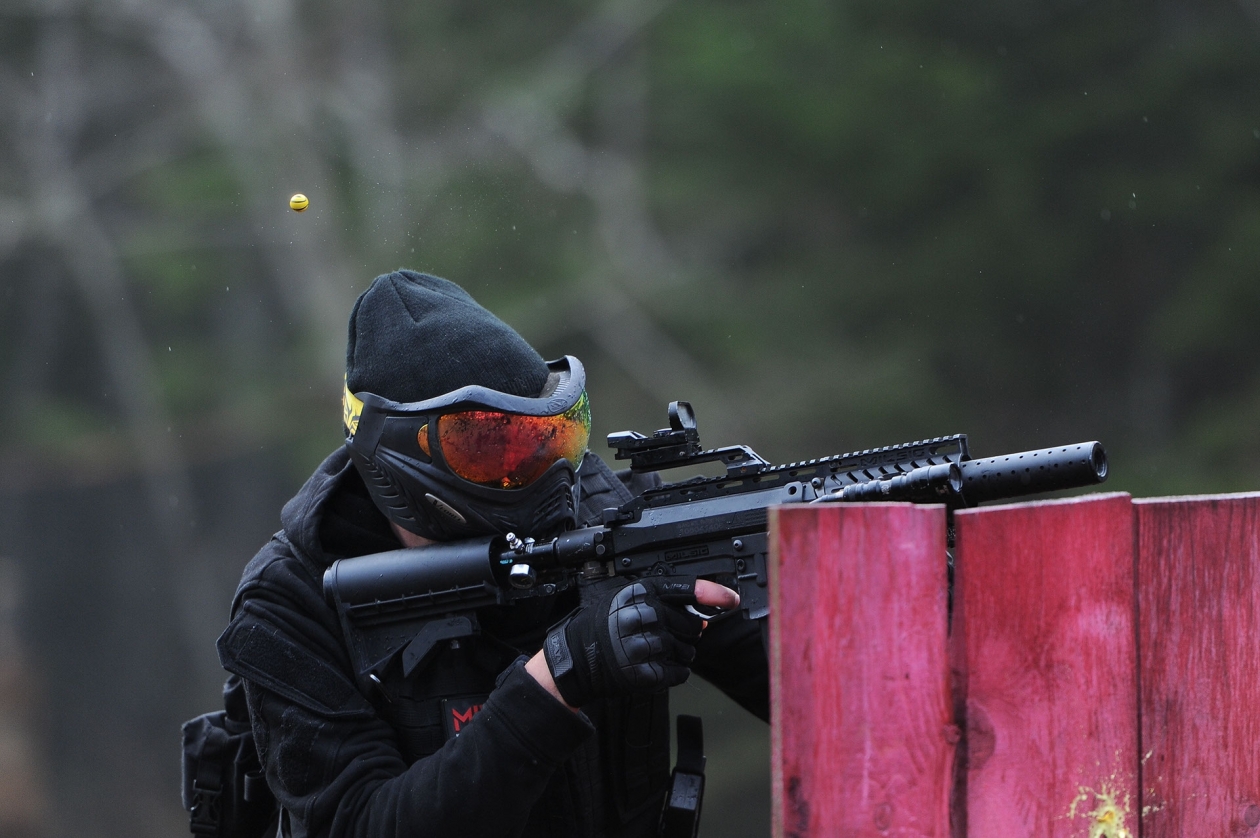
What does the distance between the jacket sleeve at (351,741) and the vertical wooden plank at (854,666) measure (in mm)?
760

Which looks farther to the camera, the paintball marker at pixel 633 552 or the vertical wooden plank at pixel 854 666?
the paintball marker at pixel 633 552

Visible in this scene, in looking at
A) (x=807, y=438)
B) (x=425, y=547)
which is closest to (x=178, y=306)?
(x=807, y=438)

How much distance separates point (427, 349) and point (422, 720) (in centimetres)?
73

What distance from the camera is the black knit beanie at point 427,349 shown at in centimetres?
232

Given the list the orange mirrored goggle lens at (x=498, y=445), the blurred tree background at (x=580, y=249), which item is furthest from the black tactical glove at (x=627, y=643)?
the blurred tree background at (x=580, y=249)

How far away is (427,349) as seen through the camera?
2.35 m

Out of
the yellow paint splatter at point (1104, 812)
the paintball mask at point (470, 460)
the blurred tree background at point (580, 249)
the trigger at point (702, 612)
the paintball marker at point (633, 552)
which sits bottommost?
the yellow paint splatter at point (1104, 812)

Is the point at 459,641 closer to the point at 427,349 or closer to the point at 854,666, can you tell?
the point at 427,349

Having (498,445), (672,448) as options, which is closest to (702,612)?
(672,448)

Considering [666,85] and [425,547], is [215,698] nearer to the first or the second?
[666,85]

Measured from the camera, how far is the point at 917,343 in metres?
6.65

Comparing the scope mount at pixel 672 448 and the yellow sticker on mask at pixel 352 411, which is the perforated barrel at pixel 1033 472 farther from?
the yellow sticker on mask at pixel 352 411

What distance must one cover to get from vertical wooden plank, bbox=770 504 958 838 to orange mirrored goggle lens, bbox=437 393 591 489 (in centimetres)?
100

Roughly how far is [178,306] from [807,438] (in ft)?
14.8
